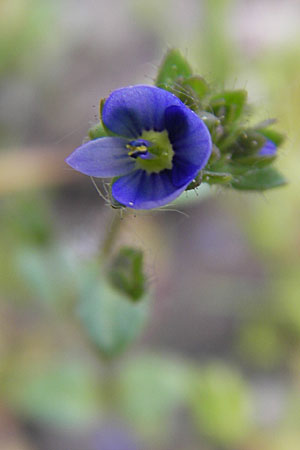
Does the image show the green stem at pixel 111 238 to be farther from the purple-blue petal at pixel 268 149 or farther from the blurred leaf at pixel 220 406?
the blurred leaf at pixel 220 406

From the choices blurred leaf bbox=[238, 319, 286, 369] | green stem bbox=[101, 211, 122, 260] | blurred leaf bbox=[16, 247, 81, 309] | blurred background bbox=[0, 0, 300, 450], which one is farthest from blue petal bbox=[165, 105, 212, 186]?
blurred leaf bbox=[238, 319, 286, 369]

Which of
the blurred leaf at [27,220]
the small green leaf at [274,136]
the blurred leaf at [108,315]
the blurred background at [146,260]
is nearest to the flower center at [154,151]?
the small green leaf at [274,136]

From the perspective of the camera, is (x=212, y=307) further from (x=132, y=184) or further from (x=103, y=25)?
(x=103, y=25)

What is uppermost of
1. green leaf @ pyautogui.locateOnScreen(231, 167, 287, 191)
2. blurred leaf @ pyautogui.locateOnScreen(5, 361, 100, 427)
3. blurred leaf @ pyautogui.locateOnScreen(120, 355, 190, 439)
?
green leaf @ pyautogui.locateOnScreen(231, 167, 287, 191)

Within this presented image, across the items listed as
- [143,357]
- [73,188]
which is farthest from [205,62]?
[143,357]

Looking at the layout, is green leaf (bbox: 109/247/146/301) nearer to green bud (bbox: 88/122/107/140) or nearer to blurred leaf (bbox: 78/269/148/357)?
blurred leaf (bbox: 78/269/148/357)

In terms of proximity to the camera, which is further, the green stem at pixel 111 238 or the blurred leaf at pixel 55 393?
the blurred leaf at pixel 55 393

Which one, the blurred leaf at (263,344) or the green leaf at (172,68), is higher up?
the green leaf at (172,68)
